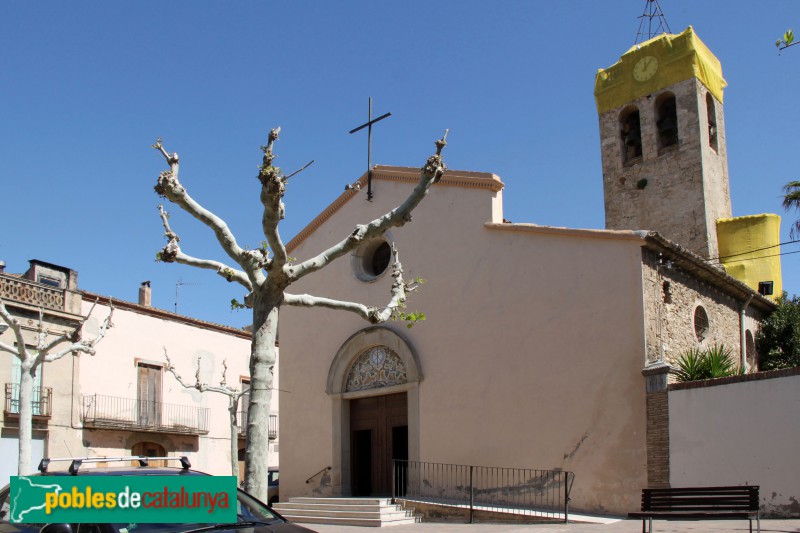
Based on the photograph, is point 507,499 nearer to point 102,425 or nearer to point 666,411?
point 666,411

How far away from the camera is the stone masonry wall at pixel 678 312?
49.1 feet

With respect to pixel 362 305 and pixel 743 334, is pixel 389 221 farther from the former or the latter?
pixel 743 334

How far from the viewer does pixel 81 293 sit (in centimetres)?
2659

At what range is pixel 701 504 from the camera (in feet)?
32.9

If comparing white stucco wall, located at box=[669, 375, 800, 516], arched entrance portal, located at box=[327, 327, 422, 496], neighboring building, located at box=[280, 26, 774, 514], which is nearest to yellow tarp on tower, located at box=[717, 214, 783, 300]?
neighboring building, located at box=[280, 26, 774, 514]

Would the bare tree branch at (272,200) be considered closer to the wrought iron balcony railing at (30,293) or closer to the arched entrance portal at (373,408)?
the arched entrance portal at (373,408)

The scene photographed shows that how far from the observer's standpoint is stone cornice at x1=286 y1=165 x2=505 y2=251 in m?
17.5

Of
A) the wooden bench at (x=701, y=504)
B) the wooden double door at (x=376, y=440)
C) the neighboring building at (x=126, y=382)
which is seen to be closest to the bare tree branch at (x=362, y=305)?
the wooden bench at (x=701, y=504)

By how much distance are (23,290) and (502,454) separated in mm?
16023

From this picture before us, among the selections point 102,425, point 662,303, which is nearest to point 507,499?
point 662,303

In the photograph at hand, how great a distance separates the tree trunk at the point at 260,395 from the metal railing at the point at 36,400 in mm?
17384

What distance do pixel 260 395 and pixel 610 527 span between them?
19.3ft

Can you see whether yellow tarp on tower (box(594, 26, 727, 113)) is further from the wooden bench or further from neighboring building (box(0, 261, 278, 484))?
the wooden bench

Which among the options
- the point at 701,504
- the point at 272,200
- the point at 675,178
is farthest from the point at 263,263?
the point at 675,178
